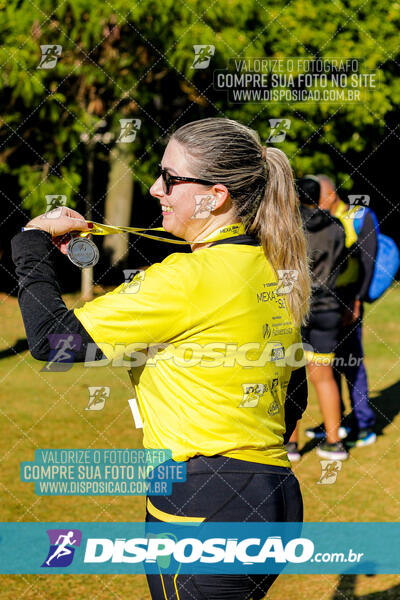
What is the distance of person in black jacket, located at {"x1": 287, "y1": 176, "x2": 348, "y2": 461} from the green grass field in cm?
34

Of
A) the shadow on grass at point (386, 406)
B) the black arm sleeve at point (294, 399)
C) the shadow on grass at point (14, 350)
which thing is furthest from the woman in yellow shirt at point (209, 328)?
the shadow on grass at point (14, 350)

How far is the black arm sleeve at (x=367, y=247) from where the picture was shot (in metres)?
6.59

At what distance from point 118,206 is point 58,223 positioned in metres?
13.4

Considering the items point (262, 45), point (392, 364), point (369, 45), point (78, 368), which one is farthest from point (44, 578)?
point (369, 45)

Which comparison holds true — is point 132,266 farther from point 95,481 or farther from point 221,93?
point 95,481

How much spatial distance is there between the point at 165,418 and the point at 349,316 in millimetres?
4847

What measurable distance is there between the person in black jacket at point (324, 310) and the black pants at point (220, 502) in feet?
12.9

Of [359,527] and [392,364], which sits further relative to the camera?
[392,364]

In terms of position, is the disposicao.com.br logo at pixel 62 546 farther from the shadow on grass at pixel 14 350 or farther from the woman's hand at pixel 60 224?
the shadow on grass at pixel 14 350

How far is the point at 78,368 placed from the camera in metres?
10.2

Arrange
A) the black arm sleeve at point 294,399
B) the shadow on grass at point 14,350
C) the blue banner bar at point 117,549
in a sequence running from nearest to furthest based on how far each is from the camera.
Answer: the black arm sleeve at point 294,399
the blue banner bar at point 117,549
the shadow on grass at point 14,350

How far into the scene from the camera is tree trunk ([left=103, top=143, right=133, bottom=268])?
49.2 ft

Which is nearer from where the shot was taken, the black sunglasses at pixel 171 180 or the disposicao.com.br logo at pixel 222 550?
the disposicao.com.br logo at pixel 222 550

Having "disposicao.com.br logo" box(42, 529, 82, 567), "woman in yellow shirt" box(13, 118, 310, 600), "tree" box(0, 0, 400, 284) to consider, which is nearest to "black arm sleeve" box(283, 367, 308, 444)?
"woman in yellow shirt" box(13, 118, 310, 600)
